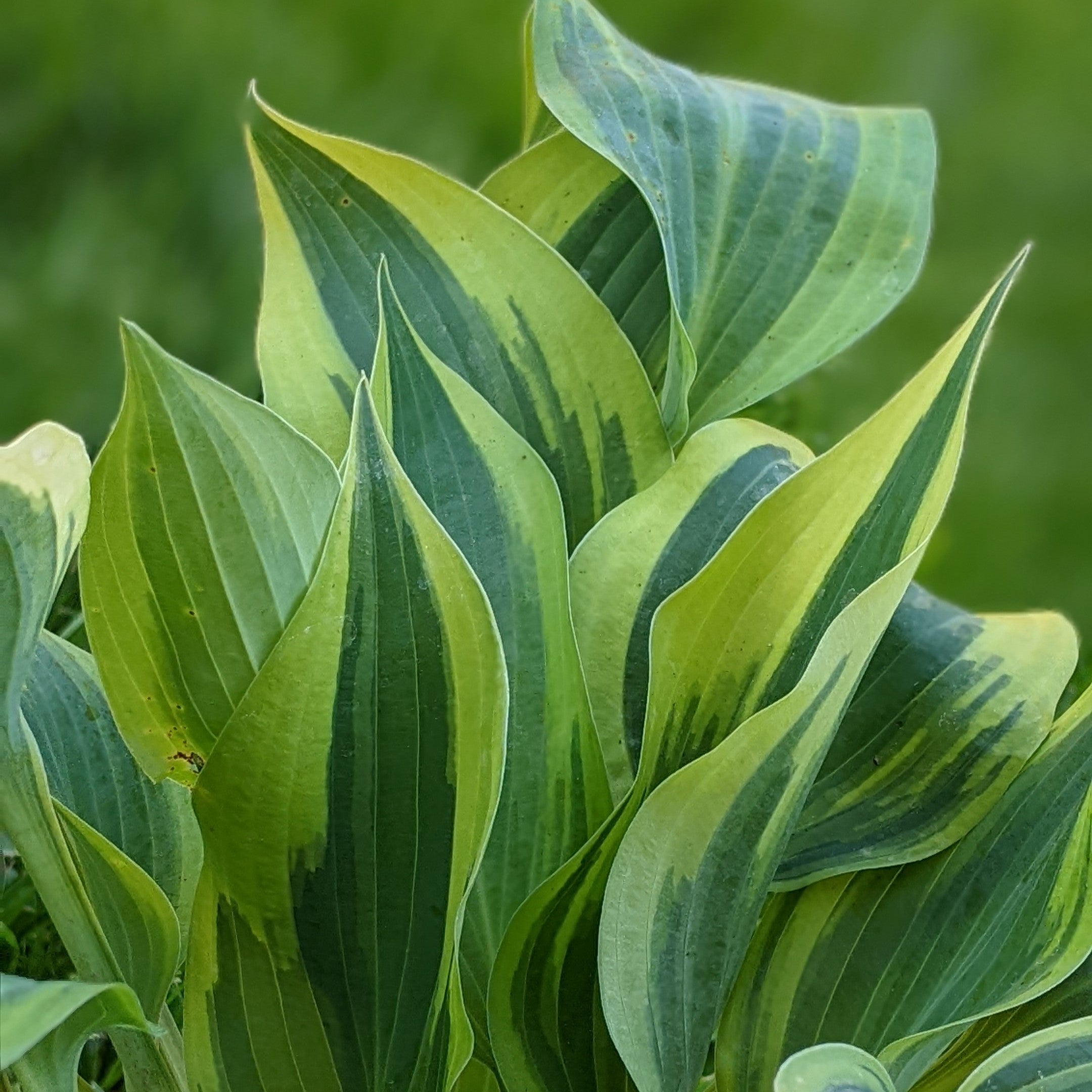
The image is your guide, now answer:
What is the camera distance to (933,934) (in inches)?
14.0

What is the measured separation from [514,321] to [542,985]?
8.0 inches

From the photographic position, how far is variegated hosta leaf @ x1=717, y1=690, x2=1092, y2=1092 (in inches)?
13.6

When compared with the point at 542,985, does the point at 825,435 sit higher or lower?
higher

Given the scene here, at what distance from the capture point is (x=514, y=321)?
401 millimetres

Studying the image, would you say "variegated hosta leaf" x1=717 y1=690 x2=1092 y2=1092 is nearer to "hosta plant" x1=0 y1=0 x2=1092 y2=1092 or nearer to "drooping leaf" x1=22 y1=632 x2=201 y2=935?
A: "hosta plant" x1=0 y1=0 x2=1092 y2=1092

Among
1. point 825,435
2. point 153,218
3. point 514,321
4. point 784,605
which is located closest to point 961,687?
point 784,605

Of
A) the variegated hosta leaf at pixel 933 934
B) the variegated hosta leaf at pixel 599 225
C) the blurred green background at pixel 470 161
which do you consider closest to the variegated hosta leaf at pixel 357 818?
the variegated hosta leaf at pixel 933 934

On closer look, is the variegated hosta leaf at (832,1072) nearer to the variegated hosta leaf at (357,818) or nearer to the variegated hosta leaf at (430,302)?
the variegated hosta leaf at (357,818)

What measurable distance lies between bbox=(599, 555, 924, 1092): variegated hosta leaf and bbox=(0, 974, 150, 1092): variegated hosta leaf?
12cm

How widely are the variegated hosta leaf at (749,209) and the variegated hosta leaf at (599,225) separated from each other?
0.10ft

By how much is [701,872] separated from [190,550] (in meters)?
0.15

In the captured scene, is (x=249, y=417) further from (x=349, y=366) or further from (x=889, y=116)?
(x=889, y=116)

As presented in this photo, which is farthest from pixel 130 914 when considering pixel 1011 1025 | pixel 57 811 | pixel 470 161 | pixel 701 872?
pixel 470 161

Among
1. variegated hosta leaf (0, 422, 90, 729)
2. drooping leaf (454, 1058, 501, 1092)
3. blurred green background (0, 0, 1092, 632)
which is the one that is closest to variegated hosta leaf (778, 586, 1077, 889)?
drooping leaf (454, 1058, 501, 1092)
